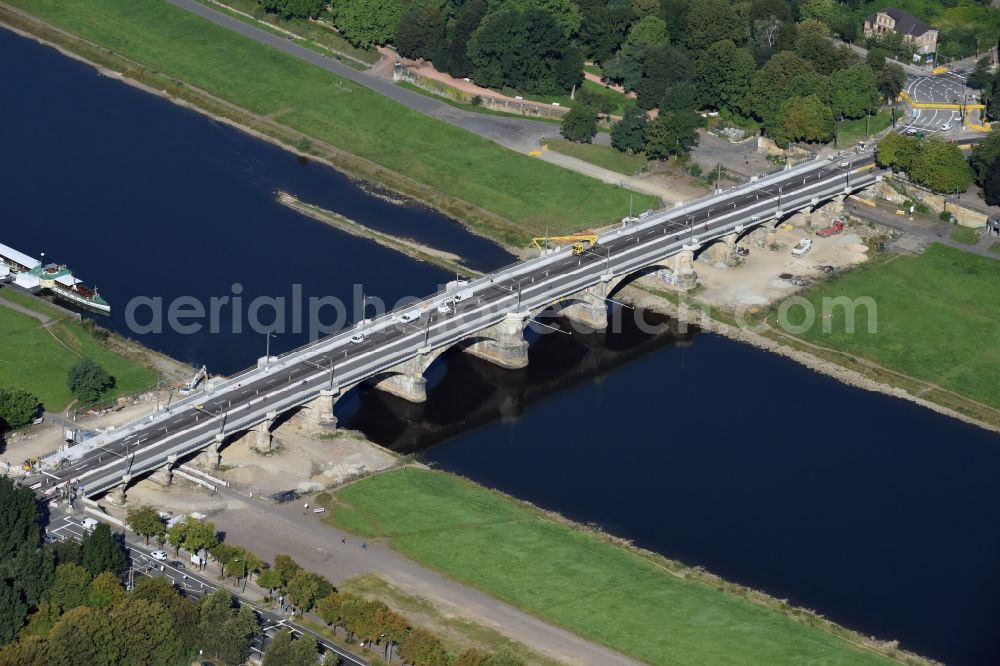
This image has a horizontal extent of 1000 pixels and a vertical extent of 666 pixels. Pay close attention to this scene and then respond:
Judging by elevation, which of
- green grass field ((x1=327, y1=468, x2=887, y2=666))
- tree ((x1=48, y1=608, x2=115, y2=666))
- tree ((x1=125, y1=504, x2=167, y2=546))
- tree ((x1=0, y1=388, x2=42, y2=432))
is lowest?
green grass field ((x1=327, y1=468, x2=887, y2=666))

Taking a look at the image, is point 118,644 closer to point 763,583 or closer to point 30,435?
point 30,435

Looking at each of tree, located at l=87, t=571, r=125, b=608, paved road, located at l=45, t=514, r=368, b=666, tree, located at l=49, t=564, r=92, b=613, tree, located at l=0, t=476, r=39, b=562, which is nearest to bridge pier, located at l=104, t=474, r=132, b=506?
paved road, located at l=45, t=514, r=368, b=666

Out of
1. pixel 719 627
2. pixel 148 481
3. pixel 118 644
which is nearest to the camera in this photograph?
pixel 118 644

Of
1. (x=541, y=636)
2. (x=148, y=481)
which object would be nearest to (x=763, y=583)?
(x=541, y=636)

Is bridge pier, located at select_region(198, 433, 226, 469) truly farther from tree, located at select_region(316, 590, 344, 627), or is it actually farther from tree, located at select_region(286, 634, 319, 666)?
tree, located at select_region(286, 634, 319, 666)

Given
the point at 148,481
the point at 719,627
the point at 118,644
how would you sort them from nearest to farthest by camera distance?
the point at 118,644, the point at 719,627, the point at 148,481

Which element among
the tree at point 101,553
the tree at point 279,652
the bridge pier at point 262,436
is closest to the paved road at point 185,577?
the tree at point 101,553

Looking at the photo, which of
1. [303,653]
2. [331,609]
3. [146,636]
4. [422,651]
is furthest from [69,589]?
[422,651]
